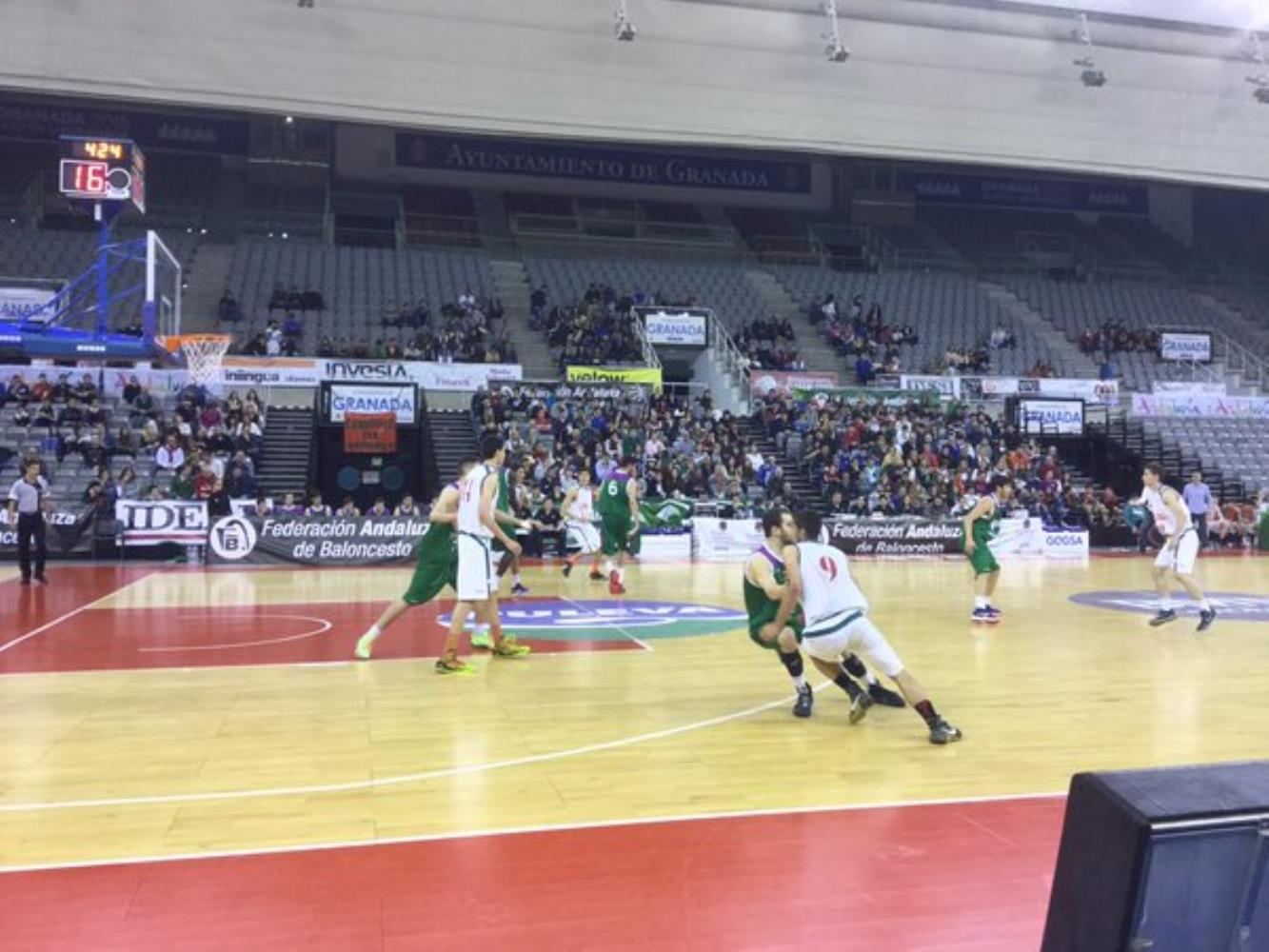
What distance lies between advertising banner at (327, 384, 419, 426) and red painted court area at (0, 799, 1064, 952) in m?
20.7

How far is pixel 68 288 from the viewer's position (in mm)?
19516

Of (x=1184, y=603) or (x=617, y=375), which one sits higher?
(x=617, y=375)

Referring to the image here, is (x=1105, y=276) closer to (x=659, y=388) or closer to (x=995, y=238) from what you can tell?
(x=995, y=238)

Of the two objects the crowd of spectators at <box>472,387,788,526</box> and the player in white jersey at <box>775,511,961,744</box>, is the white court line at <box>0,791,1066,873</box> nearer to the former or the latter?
the player in white jersey at <box>775,511,961,744</box>

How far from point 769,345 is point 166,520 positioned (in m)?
18.0

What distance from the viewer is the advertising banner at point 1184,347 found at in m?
34.5

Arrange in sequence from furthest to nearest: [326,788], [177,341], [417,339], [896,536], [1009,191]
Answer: [1009,191]
[417,339]
[896,536]
[177,341]
[326,788]

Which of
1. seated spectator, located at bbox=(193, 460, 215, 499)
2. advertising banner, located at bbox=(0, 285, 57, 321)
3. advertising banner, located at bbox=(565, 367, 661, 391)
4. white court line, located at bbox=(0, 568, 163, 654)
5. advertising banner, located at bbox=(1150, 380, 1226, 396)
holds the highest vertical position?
advertising banner, located at bbox=(0, 285, 57, 321)

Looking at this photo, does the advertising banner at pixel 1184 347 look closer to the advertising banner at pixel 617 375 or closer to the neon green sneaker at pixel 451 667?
the advertising banner at pixel 617 375

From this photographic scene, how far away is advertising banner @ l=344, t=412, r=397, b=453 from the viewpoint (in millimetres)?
24109

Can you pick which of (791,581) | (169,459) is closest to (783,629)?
(791,581)

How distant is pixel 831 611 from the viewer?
6406 millimetres

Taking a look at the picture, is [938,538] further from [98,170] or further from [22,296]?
[22,296]

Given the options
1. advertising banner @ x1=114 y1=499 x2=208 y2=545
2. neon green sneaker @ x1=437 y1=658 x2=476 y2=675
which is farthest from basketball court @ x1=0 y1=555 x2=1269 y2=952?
advertising banner @ x1=114 y1=499 x2=208 y2=545
